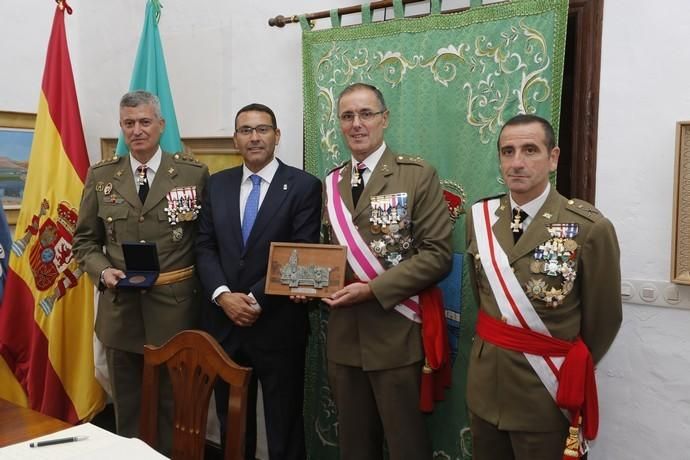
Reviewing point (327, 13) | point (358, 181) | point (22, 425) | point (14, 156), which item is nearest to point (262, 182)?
point (358, 181)

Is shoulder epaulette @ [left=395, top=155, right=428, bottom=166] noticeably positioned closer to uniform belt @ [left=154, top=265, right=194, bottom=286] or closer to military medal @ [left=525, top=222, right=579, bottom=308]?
military medal @ [left=525, top=222, right=579, bottom=308]

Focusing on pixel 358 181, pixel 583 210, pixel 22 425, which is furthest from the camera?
pixel 358 181

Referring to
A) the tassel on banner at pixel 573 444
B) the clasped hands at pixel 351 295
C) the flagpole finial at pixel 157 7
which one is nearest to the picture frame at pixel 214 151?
the flagpole finial at pixel 157 7

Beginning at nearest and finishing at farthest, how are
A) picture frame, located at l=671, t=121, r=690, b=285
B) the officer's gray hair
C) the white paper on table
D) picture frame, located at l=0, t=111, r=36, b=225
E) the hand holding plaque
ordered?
1. the white paper on table
2. picture frame, located at l=671, t=121, r=690, b=285
3. the hand holding plaque
4. the officer's gray hair
5. picture frame, located at l=0, t=111, r=36, b=225

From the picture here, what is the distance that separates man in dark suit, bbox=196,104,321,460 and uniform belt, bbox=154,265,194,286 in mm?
133

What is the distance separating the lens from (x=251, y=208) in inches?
87.1

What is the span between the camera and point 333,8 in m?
2.60

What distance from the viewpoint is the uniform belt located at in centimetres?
228

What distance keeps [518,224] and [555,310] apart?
243 millimetres

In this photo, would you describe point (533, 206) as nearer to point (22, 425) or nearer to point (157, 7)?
point (22, 425)

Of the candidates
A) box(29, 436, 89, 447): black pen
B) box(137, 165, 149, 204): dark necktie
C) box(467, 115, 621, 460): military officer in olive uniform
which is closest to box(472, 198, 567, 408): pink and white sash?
box(467, 115, 621, 460): military officer in olive uniform

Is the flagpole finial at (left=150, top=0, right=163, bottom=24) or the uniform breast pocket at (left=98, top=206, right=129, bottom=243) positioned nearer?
the uniform breast pocket at (left=98, top=206, right=129, bottom=243)

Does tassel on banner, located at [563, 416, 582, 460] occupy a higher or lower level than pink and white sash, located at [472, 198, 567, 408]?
lower

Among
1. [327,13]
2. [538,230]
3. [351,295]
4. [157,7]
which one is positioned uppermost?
[157,7]
